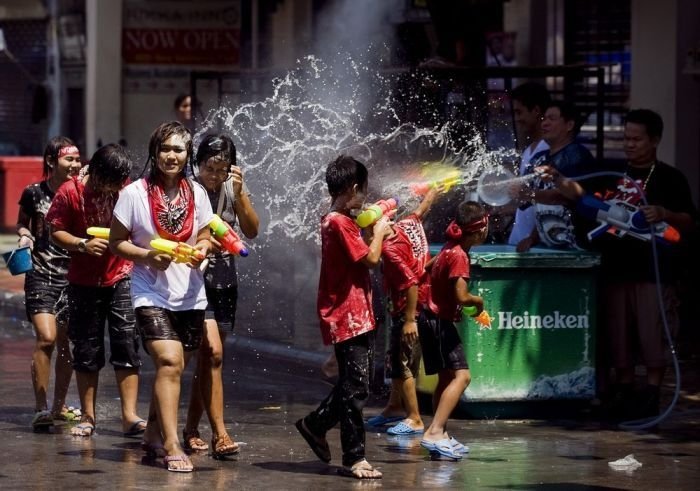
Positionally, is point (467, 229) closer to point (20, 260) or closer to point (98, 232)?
point (98, 232)

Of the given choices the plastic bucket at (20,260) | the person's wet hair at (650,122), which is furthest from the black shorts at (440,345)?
the plastic bucket at (20,260)

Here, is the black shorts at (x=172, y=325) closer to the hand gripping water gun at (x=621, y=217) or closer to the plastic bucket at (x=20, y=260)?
the plastic bucket at (x=20, y=260)

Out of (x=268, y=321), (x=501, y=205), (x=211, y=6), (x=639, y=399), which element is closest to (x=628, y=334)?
(x=639, y=399)

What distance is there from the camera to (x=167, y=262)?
24.8 feet

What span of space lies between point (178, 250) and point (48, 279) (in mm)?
1995

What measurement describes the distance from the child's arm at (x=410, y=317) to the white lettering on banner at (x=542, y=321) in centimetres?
105

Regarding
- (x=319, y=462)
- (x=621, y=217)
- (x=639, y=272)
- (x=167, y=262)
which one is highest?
(x=621, y=217)

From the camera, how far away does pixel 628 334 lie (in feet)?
31.8

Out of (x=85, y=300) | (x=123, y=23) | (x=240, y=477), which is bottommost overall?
(x=240, y=477)

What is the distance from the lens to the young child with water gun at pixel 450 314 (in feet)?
26.9

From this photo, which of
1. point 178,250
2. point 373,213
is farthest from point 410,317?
point 178,250

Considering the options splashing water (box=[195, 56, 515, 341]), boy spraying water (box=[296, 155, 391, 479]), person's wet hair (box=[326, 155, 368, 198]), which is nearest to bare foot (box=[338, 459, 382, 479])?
boy spraying water (box=[296, 155, 391, 479])

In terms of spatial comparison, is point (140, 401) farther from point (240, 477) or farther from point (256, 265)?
point (256, 265)

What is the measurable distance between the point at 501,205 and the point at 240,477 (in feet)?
11.7
